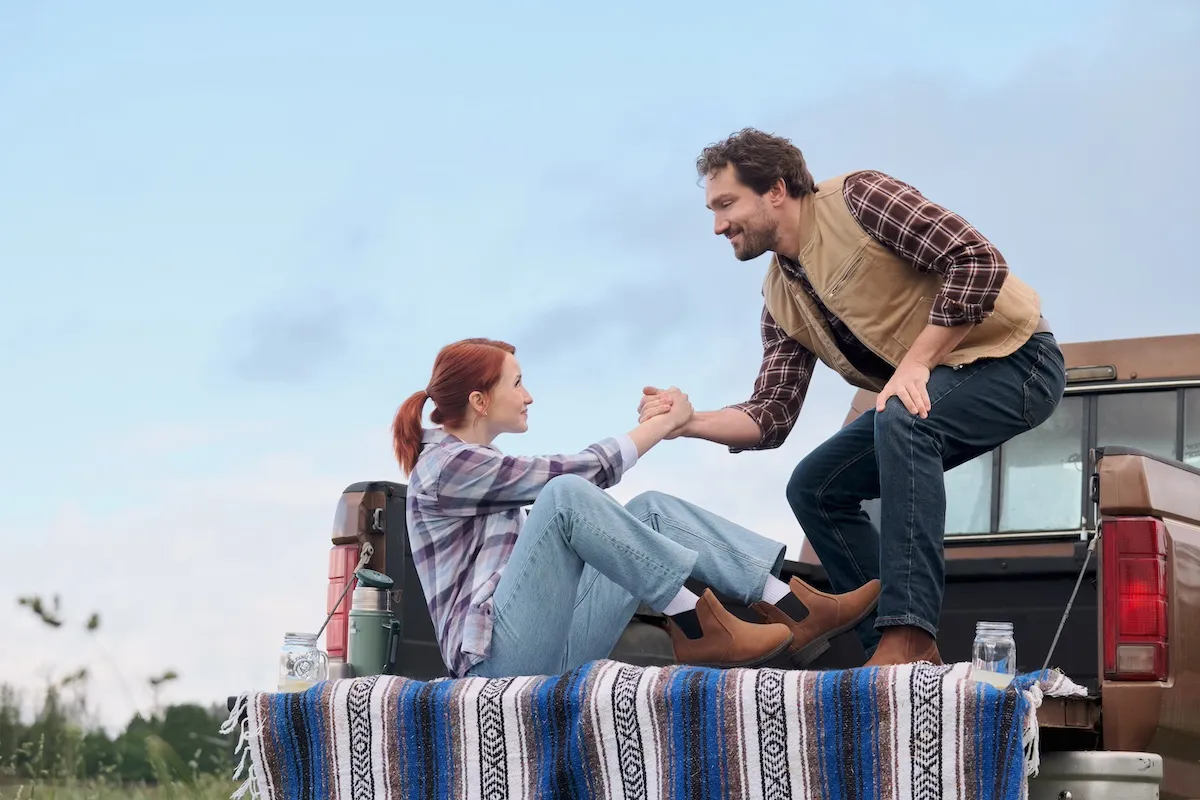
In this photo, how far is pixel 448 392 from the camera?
14.4ft

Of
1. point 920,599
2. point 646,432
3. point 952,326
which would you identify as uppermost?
point 952,326

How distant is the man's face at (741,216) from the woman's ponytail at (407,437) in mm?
1046

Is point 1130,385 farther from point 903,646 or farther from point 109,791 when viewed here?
point 109,791

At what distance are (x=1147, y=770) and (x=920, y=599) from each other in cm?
69

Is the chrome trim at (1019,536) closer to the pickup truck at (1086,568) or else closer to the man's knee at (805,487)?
the pickup truck at (1086,568)

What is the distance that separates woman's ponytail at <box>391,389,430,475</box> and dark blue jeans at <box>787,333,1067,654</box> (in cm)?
117

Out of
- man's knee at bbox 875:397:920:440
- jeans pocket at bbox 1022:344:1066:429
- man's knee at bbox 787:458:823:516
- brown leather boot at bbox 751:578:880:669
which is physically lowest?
brown leather boot at bbox 751:578:880:669

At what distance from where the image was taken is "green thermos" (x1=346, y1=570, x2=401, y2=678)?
4.41 metres

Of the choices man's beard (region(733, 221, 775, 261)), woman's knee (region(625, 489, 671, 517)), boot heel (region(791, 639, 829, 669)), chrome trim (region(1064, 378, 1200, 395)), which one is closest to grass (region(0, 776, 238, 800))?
woman's knee (region(625, 489, 671, 517))

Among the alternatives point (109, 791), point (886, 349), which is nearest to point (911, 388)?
point (886, 349)

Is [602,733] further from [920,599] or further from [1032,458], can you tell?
[1032,458]

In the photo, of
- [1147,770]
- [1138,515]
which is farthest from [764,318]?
[1147,770]

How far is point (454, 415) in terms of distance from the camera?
439cm

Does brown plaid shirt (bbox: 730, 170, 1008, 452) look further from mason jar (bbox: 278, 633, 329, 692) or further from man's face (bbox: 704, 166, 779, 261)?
mason jar (bbox: 278, 633, 329, 692)
